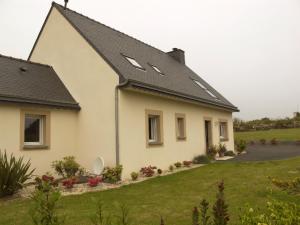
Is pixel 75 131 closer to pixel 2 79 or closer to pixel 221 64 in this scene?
pixel 2 79

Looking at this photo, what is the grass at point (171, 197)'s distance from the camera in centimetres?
673

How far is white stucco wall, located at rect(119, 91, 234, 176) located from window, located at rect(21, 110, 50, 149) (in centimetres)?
262

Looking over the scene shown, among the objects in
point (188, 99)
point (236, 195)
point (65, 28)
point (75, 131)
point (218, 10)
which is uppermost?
point (218, 10)

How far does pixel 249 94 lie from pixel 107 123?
35887mm

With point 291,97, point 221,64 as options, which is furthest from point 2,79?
point 291,97

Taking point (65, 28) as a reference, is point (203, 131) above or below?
below

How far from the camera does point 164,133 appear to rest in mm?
13922

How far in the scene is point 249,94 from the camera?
44312mm

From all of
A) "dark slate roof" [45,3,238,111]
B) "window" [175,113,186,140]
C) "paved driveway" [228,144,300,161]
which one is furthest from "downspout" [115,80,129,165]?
"paved driveway" [228,144,300,161]

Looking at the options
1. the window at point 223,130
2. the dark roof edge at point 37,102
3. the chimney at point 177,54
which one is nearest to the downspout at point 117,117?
the dark roof edge at point 37,102

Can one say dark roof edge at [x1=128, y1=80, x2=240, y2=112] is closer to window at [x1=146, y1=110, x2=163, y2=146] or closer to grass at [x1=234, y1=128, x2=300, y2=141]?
window at [x1=146, y1=110, x2=163, y2=146]

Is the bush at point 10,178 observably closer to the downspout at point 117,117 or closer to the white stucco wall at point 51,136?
the white stucco wall at point 51,136

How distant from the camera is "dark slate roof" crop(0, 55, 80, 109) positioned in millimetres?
10594

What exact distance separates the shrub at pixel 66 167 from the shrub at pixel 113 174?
4.01 feet
